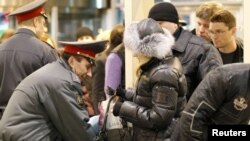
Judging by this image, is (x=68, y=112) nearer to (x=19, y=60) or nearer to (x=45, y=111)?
(x=45, y=111)

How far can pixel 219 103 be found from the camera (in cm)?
261

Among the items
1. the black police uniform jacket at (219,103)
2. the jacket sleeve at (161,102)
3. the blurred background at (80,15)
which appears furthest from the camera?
the blurred background at (80,15)

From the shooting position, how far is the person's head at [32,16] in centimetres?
420

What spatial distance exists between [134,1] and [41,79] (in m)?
1.23

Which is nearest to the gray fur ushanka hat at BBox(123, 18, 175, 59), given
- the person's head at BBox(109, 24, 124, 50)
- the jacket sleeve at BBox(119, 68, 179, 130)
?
the jacket sleeve at BBox(119, 68, 179, 130)

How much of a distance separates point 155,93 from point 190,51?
0.77 meters

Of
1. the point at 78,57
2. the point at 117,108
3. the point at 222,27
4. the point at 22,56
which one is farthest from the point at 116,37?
the point at 117,108

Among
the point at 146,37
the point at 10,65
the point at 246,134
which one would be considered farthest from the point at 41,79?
the point at 246,134

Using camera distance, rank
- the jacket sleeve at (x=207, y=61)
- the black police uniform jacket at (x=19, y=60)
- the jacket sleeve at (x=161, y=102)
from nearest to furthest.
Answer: the jacket sleeve at (x=161, y=102) < the jacket sleeve at (x=207, y=61) < the black police uniform jacket at (x=19, y=60)

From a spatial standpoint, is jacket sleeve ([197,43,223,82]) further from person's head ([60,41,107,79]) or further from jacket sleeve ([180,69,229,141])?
jacket sleeve ([180,69,229,141])

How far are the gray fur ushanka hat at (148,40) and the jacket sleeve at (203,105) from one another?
569mm

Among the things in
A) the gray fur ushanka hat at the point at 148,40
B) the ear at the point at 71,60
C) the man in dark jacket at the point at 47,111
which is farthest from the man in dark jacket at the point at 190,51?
the man in dark jacket at the point at 47,111

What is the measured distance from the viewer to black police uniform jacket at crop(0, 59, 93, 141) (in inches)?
122

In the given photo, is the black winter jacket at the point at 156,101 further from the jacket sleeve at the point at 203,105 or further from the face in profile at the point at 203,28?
the face in profile at the point at 203,28
